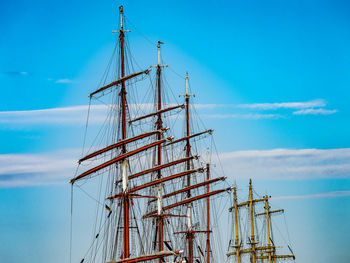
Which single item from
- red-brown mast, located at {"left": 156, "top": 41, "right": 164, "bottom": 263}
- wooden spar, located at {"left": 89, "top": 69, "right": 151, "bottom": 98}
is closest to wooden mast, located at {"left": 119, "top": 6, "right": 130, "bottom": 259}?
wooden spar, located at {"left": 89, "top": 69, "right": 151, "bottom": 98}

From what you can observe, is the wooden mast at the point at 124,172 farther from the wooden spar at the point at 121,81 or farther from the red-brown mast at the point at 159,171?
the red-brown mast at the point at 159,171

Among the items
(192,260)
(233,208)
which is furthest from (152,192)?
(233,208)

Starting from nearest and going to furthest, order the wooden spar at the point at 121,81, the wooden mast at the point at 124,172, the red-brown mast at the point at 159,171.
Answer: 1. the wooden mast at the point at 124,172
2. the wooden spar at the point at 121,81
3. the red-brown mast at the point at 159,171

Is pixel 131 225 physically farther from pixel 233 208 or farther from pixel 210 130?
pixel 233 208

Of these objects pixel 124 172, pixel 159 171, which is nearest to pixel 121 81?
pixel 124 172

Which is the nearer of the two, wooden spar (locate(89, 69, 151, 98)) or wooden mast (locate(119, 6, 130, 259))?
wooden mast (locate(119, 6, 130, 259))

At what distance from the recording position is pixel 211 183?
82.6 m

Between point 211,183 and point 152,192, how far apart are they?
8.92m

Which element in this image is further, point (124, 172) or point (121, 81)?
point (121, 81)

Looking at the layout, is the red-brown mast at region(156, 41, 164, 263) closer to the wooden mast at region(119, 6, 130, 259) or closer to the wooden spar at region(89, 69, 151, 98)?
the wooden mast at region(119, 6, 130, 259)

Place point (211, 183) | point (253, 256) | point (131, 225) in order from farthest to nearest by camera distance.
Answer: point (253, 256) → point (211, 183) → point (131, 225)

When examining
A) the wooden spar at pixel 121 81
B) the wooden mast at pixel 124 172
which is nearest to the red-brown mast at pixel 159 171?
the wooden mast at pixel 124 172

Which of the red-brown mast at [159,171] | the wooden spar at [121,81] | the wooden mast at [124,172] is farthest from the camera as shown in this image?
the red-brown mast at [159,171]

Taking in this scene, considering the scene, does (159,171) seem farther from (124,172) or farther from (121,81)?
(121,81)
